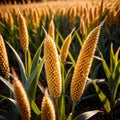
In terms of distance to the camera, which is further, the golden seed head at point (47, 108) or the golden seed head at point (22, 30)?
the golden seed head at point (22, 30)

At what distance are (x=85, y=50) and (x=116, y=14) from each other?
3466mm

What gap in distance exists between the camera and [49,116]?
120 centimetres

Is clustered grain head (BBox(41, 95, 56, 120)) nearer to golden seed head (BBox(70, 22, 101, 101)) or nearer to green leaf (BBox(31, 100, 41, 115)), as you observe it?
golden seed head (BBox(70, 22, 101, 101))

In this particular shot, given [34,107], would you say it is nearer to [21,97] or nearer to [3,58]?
[3,58]

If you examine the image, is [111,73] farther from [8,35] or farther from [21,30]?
[8,35]

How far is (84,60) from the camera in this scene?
1466 millimetres

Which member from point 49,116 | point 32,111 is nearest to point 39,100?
point 32,111

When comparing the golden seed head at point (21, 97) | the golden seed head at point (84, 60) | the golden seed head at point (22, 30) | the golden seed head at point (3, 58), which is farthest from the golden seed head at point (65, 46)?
the golden seed head at point (21, 97)

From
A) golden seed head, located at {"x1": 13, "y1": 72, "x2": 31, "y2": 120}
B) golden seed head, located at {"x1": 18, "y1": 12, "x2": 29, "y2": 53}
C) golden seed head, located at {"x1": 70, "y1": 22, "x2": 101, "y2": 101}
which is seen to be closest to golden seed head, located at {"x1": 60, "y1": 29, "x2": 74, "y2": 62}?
golden seed head, located at {"x1": 18, "y1": 12, "x2": 29, "y2": 53}

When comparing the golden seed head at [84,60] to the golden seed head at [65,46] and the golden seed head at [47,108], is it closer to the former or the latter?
the golden seed head at [47,108]

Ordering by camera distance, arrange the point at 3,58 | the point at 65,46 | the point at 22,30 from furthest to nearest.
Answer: the point at 65,46
the point at 22,30
the point at 3,58

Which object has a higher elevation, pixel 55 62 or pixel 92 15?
pixel 55 62

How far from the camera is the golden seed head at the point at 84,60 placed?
1449 millimetres

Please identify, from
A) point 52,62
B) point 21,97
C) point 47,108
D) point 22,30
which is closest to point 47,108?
point 47,108
